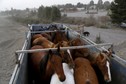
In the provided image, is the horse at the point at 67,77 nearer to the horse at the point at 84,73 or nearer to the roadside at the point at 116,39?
the horse at the point at 84,73

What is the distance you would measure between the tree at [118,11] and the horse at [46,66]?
23.6 metres

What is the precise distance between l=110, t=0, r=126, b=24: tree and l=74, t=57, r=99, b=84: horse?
79.0ft

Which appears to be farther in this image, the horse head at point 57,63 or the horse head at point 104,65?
the horse head at point 104,65

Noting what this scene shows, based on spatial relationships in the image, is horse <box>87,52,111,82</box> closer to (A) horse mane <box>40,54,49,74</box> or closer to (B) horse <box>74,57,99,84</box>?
(B) horse <box>74,57,99,84</box>

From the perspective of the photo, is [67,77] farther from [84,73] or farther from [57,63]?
[84,73]

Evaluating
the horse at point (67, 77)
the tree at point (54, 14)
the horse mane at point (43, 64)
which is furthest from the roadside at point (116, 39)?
the tree at point (54, 14)

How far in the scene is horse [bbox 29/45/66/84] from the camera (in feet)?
12.1

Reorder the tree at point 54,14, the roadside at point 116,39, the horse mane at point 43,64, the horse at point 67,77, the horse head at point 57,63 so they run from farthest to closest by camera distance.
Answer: the tree at point 54,14 < the roadside at point 116,39 < the horse mane at point 43,64 < the horse at point 67,77 < the horse head at point 57,63

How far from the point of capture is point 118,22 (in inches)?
1128

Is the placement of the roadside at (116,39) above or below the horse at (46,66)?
below

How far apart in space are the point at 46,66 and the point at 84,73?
69cm

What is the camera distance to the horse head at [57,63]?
3562mm

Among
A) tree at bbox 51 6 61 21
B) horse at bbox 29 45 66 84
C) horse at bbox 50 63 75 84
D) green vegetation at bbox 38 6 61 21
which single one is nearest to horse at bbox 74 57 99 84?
horse at bbox 50 63 75 84

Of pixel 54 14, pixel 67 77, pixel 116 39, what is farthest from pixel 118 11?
pixel 67 77
